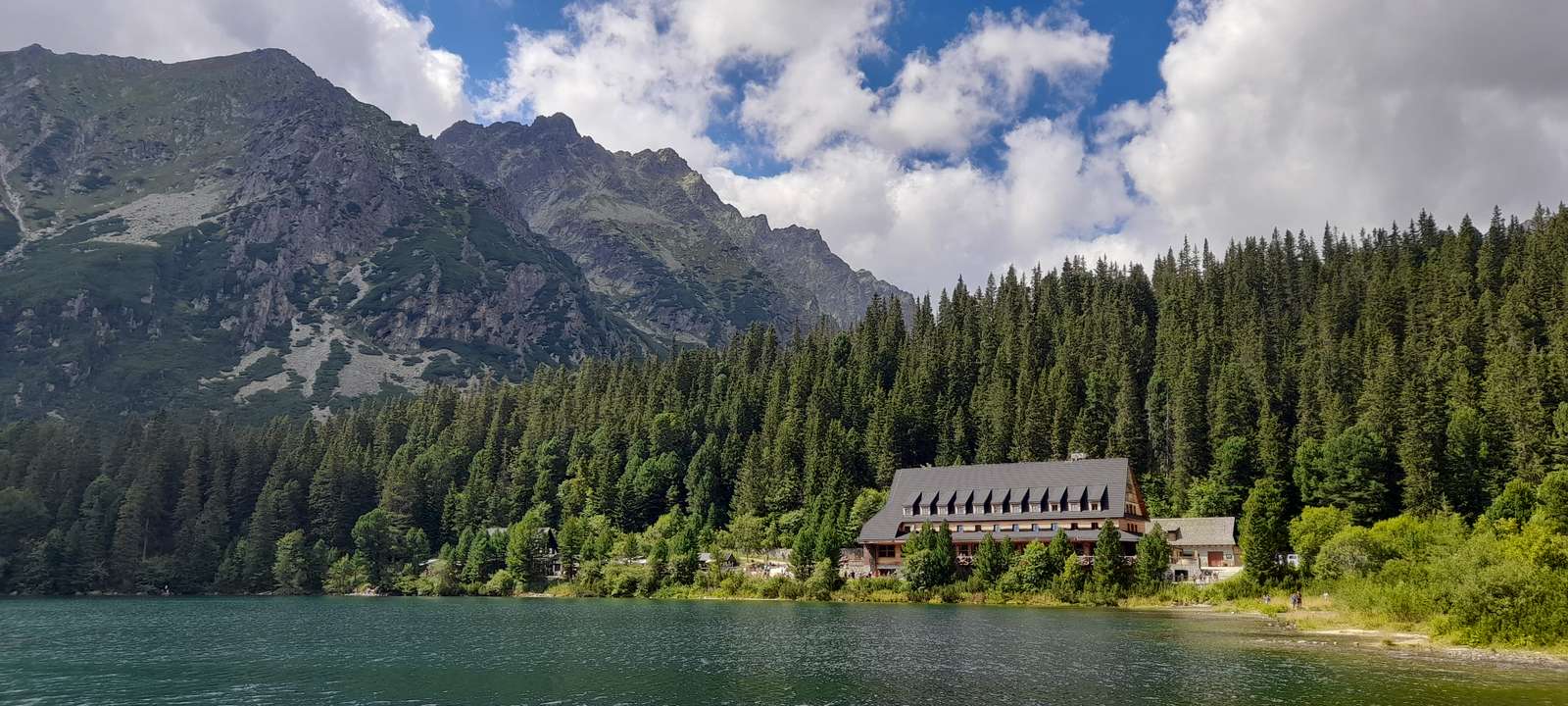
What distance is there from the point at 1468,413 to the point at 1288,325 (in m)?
53.7

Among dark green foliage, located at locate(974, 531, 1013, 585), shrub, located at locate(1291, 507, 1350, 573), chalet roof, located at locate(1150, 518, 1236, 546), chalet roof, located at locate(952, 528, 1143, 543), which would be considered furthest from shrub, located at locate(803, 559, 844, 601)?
shrub, located at locate(1291, 507, 1350, 573)

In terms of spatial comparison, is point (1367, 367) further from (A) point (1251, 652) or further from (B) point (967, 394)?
(A) point (1251, 652)

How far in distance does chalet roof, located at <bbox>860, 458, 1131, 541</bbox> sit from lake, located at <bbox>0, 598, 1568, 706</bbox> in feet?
95.2

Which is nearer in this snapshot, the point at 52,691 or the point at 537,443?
the point at 52,691

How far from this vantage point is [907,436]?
502ft

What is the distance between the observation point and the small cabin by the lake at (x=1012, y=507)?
374 feet

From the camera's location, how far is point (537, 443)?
587 ft

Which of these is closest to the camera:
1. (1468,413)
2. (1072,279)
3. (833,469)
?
(1468,413)

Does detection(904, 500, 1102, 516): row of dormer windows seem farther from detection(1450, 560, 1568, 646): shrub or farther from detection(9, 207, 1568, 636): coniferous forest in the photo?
detection(1450, 560, 1568, 646): shrub

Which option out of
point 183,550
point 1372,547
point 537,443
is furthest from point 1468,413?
point 183,550

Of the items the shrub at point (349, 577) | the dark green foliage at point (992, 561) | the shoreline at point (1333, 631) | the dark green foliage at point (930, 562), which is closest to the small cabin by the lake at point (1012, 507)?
the dark green foliage at point (992, 561)

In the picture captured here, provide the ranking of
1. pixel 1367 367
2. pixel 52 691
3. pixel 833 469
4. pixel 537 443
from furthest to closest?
pixel 537 443, pixel 833 469, pixel 1367 367, pixel 52 691

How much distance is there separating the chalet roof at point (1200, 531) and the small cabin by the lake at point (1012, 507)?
4.38 meters

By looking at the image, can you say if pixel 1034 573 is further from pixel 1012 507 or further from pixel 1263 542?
pixel 1263 542
